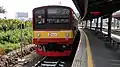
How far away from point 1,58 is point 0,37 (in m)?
7.25

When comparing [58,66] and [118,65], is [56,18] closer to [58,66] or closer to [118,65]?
[58,66]

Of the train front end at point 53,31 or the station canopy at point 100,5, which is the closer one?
the train front end at point 53,31

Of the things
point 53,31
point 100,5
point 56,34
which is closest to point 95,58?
point 56,34

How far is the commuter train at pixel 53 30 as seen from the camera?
1564 cm

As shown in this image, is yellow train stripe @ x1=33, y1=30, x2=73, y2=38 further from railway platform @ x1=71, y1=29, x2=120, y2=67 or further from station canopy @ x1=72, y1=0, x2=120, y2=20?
station canopy @ x1=72, y1=0, x2=120, y2=20

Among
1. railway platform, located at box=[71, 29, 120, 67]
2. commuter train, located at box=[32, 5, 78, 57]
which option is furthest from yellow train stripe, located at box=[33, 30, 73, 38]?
railway platform, located at box=[71, 29, 120, 67]

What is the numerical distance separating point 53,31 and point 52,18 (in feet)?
2.93

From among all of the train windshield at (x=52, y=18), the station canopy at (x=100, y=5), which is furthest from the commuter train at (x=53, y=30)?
the station canopy at (x=100, y=5)

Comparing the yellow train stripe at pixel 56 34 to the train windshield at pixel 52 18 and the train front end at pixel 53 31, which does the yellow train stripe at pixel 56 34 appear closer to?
the train front end at pixel 53 31

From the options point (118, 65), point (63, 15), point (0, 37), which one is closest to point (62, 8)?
point (63, 15)

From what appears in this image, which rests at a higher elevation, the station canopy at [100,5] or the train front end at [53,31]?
the station canopy at [100,5]

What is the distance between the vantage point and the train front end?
15641mm

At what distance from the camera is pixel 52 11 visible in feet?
53.0

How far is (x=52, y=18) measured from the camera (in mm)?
16188
